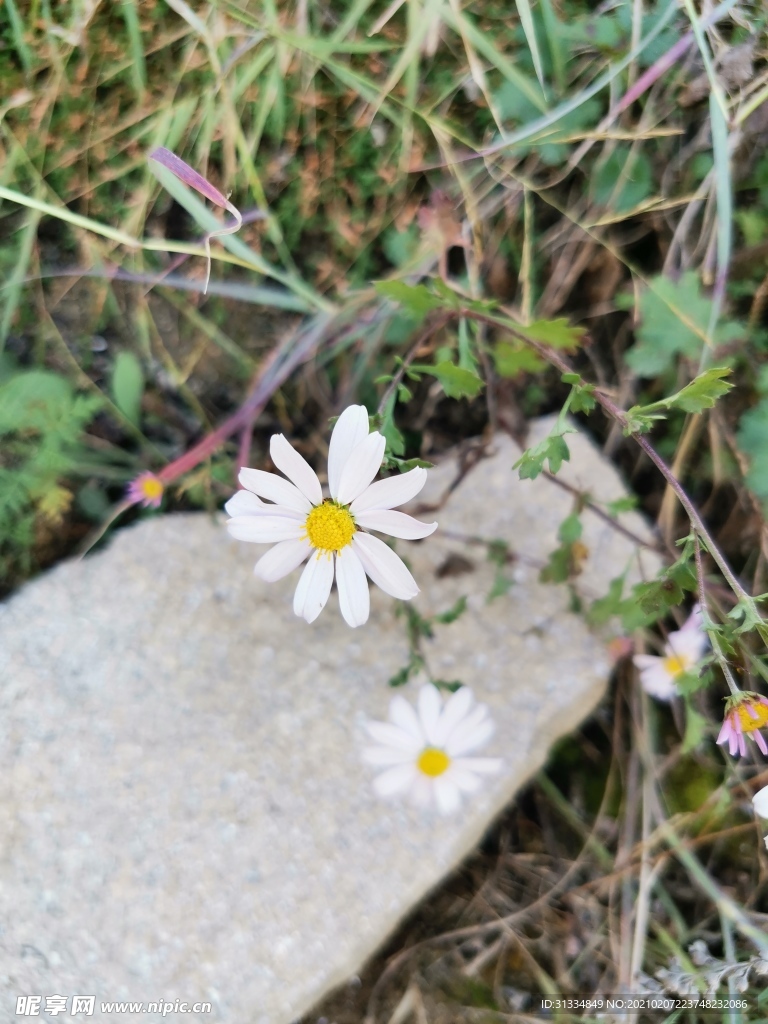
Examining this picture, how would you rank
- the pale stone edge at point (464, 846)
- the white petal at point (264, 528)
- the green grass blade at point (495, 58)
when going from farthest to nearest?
the green grass blade at point (495, 58) < the pale stone edge at point (464, 846) < the white petal at point (264, 528)

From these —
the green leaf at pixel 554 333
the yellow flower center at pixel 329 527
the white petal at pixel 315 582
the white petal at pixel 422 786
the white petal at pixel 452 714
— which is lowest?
the white petal at pixel 422 786

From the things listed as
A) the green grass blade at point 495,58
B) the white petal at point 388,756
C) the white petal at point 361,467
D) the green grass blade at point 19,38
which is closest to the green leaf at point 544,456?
the white petal at point 361,467

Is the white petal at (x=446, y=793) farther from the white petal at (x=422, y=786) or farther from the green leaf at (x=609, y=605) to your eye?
the green leaf at (x=609, y=605)

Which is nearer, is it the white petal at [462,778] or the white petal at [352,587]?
the white petal at [352,587]

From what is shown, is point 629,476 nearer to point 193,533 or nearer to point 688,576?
point 688,576

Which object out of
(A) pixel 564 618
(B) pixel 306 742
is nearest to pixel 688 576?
(A) pixel 564 618

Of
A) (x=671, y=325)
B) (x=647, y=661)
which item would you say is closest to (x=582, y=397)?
(x=671, y=325)

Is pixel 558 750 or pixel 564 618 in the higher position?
pixel 564 618

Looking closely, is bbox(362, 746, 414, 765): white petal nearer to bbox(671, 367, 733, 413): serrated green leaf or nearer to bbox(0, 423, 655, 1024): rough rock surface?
bbox(0, 423, 655, 1024): rough rock surface

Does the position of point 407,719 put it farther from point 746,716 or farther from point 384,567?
point 746,716
